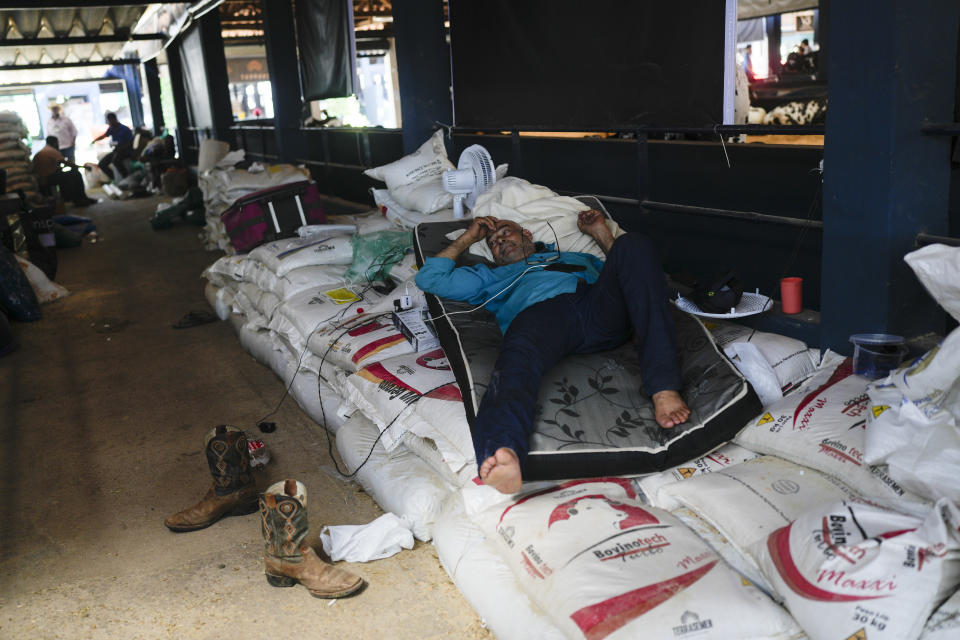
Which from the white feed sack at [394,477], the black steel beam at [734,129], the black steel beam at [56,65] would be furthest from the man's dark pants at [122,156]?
the white feed sack at [394,477]

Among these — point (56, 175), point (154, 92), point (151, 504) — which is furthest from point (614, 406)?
point (154, 92)

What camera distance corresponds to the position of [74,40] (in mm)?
13984

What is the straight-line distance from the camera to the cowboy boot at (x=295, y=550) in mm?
2416

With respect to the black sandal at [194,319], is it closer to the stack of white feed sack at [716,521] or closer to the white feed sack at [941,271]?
the stack of white feed sack at [716,521]

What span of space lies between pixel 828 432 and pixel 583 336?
926mm

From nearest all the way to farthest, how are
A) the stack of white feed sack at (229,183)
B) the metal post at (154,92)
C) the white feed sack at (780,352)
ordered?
1. the white feed sack at (780,352)
2. the stack of white feed sack at (229,183)
3. the metal post at (154,92)

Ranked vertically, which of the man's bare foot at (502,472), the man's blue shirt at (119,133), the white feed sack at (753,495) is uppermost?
the man's blue shirt at (119,133)

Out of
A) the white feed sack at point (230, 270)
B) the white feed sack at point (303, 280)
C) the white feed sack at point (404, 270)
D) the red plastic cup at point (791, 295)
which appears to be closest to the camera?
the red plastic cup at point (791, 295)

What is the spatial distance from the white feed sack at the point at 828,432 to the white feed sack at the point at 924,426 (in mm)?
73

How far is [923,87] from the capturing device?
250 cm

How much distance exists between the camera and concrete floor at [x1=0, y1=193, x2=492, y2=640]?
2.36m

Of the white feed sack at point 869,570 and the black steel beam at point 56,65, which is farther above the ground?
the black steel beam at point 56,65

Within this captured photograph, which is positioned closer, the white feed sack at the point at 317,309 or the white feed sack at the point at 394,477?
the white feed sack at the point at 394,477

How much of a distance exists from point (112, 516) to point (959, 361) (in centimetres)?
289
